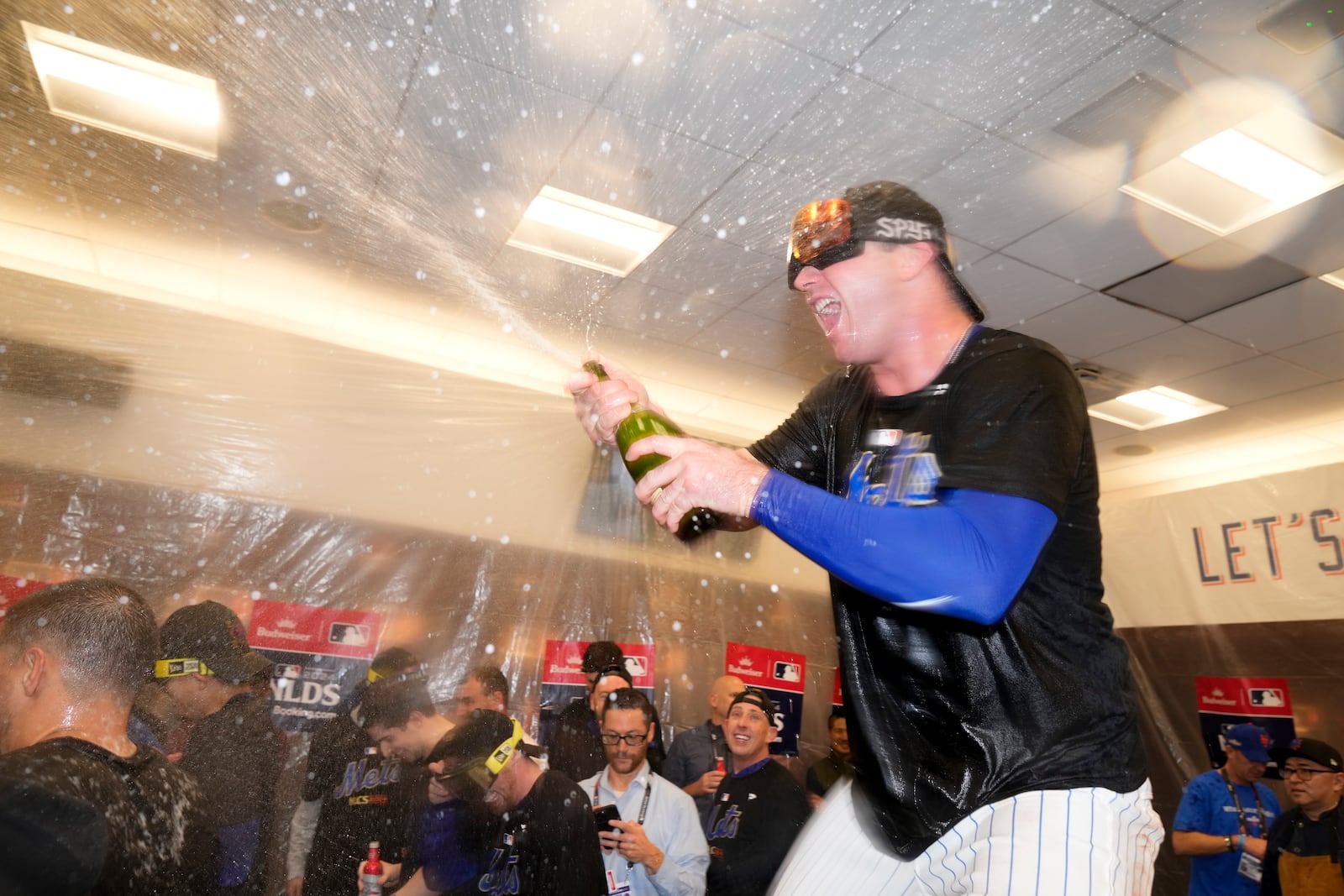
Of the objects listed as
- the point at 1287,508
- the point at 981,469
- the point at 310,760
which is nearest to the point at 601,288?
the point at 310,760

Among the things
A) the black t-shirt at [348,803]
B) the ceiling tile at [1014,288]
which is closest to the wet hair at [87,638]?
the black t-shirt at [348,803]

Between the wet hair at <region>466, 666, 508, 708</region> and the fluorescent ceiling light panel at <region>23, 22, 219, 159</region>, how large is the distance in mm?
2014

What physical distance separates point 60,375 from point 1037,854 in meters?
2.82

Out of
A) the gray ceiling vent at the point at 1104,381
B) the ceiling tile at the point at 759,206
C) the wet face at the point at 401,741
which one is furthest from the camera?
the gray ceiling vent at the point at 1104,381

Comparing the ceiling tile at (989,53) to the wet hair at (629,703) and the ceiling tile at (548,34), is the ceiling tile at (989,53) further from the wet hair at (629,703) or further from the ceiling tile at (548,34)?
the wet hair at (629,703)

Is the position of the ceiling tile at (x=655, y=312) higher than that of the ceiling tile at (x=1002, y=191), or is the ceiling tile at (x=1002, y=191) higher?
the ceiling tile at (x=1002, y=191)

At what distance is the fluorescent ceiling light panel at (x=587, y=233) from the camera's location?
2916mm

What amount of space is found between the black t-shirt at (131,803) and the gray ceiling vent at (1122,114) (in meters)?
2.84

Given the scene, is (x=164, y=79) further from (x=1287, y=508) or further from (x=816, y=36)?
(x=1287, y=508)

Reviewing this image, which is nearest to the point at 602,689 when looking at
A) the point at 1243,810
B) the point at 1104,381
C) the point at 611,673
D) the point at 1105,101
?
the point at 611,673

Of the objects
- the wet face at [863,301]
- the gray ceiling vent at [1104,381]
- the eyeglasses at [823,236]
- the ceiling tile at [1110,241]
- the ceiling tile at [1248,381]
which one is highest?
the ceiling tile at [1110,241]

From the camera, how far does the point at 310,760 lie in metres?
2.46

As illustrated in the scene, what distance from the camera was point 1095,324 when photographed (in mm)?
3646

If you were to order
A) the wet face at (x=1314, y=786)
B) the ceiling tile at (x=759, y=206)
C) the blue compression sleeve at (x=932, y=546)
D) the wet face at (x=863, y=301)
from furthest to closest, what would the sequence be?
the wet face at (x=1314, y=786), the ceiling tile at (x=759, y=206), the wet face at (x=863, y=301), the blue compression sleeve at (x=932, y=546)
